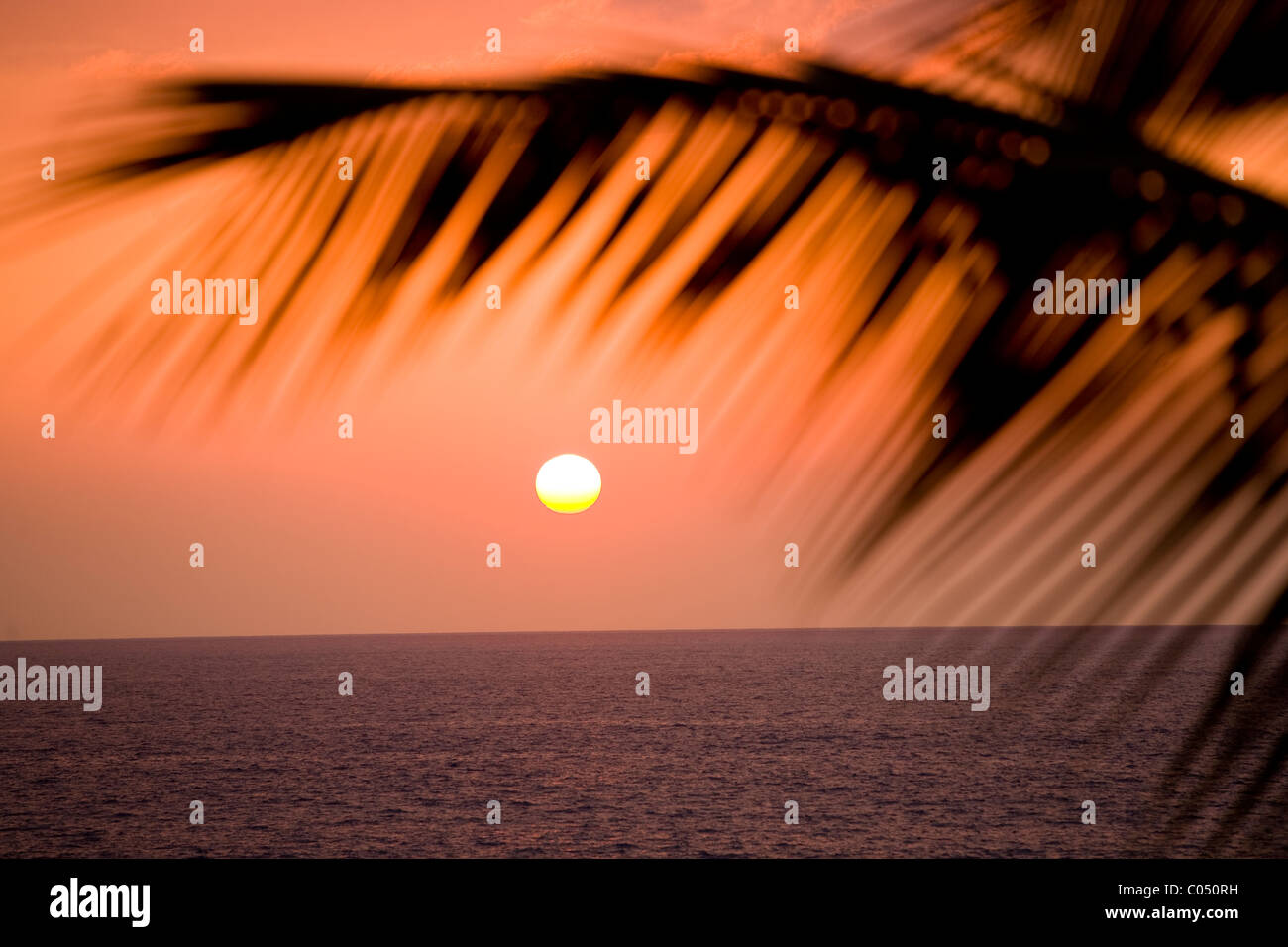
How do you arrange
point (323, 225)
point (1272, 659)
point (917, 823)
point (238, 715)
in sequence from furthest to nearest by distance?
point (238, 715) → point (917, 823) → point (323, 225) → point (1272, 659)

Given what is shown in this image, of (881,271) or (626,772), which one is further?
(626,772)

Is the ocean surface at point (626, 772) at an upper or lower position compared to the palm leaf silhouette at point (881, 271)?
lower

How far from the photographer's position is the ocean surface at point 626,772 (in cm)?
4362

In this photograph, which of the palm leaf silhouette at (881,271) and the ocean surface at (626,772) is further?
the ocean surface at (626,772)

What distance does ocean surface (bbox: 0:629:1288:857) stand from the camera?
43625mm

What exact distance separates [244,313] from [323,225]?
1.07 feet

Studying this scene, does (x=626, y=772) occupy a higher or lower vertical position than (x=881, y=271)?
lower

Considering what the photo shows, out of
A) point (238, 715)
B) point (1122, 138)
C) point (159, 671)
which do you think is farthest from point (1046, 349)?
point (159, 671)

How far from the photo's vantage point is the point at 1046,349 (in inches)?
102

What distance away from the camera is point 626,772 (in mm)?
62469

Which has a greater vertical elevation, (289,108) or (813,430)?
(289,108)

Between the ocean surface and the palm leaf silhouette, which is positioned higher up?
the palm leaf silhouette

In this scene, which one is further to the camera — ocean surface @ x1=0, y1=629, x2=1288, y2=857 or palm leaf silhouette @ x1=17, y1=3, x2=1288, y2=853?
ocean surface @ x1=0, y1=629, x2=1288, y2=857
